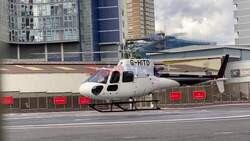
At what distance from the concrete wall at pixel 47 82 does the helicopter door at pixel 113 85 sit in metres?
27.0

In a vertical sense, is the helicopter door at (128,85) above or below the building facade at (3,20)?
below

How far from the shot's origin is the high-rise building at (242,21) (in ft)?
389

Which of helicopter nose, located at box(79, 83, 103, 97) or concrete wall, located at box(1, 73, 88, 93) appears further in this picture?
concrete wall, located at box(1, 73, 88, 93)

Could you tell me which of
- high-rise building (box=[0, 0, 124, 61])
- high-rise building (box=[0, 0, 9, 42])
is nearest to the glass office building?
high-rise building (box=[0, 0, 124, 61])

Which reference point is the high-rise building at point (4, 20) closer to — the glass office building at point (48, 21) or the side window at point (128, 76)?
the side window at point (128, 76)

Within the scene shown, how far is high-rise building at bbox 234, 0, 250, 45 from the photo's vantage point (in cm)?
11869

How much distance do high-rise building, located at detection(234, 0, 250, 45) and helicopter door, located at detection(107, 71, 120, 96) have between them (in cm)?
9273

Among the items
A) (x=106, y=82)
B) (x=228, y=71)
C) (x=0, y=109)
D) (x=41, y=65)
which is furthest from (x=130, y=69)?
(x=228, y=71)

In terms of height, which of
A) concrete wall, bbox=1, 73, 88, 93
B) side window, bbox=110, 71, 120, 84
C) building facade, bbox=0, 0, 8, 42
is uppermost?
building facade, bbox=0, 0, 8, 42

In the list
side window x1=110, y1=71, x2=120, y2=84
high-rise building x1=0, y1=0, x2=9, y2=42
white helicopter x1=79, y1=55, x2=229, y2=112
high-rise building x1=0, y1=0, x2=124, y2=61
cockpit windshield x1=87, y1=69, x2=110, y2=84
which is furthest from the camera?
high-rise building x1=0, y1=0, x2=124, y2=61

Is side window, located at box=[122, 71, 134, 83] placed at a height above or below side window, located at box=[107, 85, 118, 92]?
above

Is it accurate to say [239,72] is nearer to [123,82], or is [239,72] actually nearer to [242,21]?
[242,21]

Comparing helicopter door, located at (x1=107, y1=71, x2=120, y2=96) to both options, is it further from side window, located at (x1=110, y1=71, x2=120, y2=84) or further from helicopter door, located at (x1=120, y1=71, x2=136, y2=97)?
helicopter door, located at (x1=120, y1=71, x2=136, y2=97)

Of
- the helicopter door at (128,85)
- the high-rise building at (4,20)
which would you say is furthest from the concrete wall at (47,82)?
the high-rise building at (4,20)
